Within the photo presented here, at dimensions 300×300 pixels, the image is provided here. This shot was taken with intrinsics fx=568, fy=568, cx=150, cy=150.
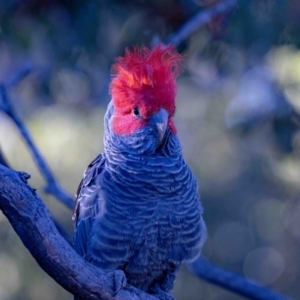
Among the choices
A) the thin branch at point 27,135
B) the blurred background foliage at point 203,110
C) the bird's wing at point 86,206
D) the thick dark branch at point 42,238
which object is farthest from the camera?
the blurred background foliage at point 203,110

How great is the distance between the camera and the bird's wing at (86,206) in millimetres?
2754

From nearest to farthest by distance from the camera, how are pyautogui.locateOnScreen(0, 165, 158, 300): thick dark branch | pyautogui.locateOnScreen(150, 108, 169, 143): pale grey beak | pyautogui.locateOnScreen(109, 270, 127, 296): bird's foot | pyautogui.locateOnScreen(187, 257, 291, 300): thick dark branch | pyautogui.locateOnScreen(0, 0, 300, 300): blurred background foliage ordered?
pyautogui.locateOnScreen(0, 165, 158, 300): thick dark branch, pyautogui.locateOnScreen(109, 270, 127, 296): bird's foot, pyautogui.locateOnScreen(150, 108, 169, 143): pale grey beak, pyautogui.locateOnScreen(187, 257, 291, 300): thick dark branch, pyautogui.locateOnScreen(0, 0, 300, 300): blurred background foliage

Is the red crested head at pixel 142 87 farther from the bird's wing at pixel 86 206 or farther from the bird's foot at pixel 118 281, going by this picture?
the bird's foot at pixel 118 281

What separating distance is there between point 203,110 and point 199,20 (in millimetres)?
2638

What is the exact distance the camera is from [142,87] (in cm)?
261

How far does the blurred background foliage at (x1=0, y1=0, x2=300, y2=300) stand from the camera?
3680 mm

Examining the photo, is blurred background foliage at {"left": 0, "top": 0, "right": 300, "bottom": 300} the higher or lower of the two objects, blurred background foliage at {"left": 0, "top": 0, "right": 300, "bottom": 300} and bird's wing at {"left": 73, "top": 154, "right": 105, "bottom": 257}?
the higher

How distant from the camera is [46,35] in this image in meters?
3.75

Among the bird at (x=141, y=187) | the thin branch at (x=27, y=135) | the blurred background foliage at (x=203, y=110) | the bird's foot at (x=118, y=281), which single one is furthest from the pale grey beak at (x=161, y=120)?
the blurred background foliage at (x=203, y=110)

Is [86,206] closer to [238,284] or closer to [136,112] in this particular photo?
[136,112]

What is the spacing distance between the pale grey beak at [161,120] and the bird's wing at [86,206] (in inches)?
15.7

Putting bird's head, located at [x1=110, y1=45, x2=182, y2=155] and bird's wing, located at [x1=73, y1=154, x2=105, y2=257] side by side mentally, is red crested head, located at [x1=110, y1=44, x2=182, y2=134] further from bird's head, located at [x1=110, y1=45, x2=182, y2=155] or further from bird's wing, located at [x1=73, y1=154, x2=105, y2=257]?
bird's wing, located at [x1=73, y1=154, x2=105, y2=257]

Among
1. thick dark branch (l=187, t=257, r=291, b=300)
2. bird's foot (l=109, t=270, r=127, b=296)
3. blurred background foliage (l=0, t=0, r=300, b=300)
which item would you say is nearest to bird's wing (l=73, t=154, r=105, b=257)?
bird's foot (l=109, t=270, r=127, b=296)

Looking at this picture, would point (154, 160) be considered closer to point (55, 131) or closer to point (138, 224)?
point (138, 224)
